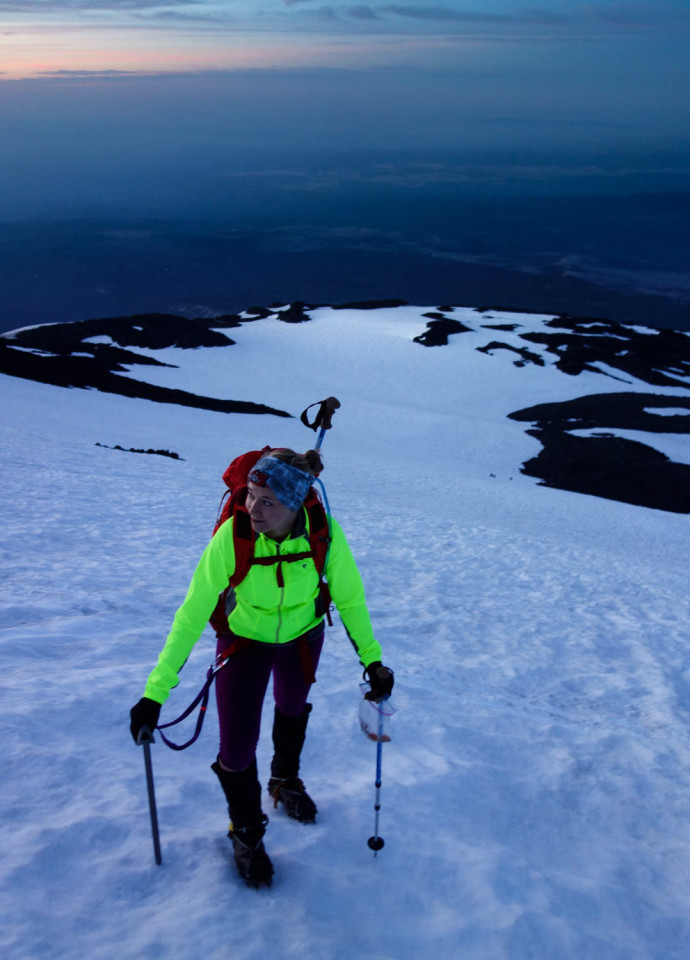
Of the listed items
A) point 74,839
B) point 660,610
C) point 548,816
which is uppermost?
point 74,839

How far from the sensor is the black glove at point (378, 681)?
12.4 feet

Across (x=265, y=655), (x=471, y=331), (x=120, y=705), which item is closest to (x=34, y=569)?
(x=120, y=705)

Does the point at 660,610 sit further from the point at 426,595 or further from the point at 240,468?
the point at 240,468

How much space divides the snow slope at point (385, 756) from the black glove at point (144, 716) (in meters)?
0.85

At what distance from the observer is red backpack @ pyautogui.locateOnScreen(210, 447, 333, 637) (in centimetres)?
345

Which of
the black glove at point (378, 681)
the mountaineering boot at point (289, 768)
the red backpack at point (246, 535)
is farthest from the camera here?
the mountaineering boot at point (289, 768)

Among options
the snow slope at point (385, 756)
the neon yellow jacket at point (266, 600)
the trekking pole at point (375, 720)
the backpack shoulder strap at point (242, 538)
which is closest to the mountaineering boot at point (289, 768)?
the snow slope at point (385, 756)

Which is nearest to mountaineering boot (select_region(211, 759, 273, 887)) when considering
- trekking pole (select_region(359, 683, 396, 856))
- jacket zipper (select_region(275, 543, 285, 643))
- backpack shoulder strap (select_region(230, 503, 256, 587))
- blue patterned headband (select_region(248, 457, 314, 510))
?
trekking pole (select_region(359, 683, 396, 856))

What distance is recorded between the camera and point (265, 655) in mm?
3652

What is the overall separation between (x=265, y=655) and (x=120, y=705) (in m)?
2.39

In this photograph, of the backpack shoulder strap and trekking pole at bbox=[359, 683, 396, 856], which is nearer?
the backpack shoulder strap

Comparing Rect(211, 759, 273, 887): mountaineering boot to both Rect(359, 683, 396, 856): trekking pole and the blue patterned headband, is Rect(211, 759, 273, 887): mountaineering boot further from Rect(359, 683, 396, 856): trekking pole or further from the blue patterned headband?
the blue patterned headband

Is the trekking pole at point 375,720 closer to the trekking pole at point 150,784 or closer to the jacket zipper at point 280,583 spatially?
the jacket zipper at point 280,583

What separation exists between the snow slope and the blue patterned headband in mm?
2054
